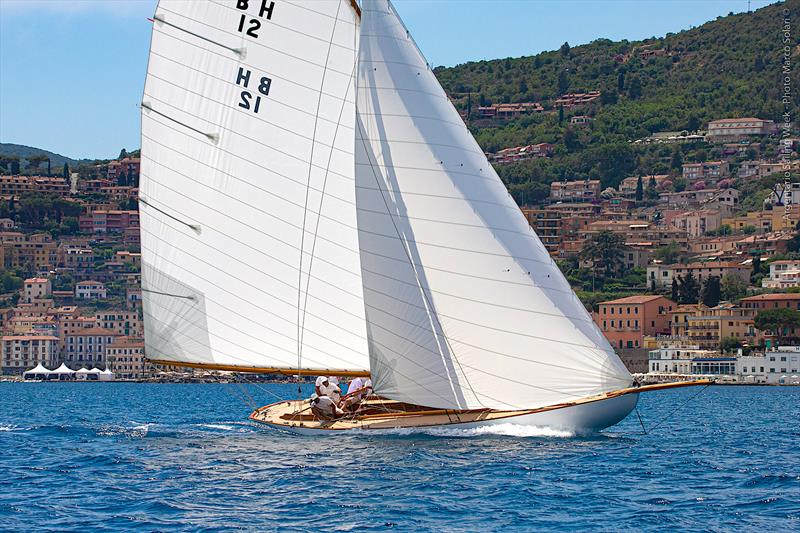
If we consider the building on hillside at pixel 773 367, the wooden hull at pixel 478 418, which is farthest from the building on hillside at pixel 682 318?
the wooden hull at pixel 478 418

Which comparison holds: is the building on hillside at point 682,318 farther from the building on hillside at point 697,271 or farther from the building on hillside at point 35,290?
the building on hillside at point 35,290

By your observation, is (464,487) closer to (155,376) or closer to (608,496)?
(608,496)

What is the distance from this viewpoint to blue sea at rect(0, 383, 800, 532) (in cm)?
2005

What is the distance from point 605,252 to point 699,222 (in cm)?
2735

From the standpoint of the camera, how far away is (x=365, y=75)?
91.3 ft

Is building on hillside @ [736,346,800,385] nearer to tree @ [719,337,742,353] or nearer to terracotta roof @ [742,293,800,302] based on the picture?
tree @ [719,337,742,353]

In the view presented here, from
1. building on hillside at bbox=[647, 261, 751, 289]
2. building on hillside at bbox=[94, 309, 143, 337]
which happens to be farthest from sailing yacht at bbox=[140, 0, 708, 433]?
building on hillside at bbox=[94, 309, 143, 337]

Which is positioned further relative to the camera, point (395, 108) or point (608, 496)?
point (395, 108)

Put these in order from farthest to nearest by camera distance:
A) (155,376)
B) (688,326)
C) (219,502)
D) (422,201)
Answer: (155,376) < (688,326) < (422,201) < (219,502)

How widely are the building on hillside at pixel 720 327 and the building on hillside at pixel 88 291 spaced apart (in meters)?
96.3

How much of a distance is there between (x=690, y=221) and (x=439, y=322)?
537 ft

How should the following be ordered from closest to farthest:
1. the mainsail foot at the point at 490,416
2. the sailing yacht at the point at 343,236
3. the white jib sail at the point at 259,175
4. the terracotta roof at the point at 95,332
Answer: the sailing yacht at the point at 343,236 → the mainsail foot at the point at 490,416 → the white jib sail at the point at 259,175 → the terracotta roof at the point at 95,332

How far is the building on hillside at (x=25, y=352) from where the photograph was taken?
16532 centimetres

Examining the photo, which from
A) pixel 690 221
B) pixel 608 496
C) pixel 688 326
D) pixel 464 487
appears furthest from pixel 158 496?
pixel 690 221
